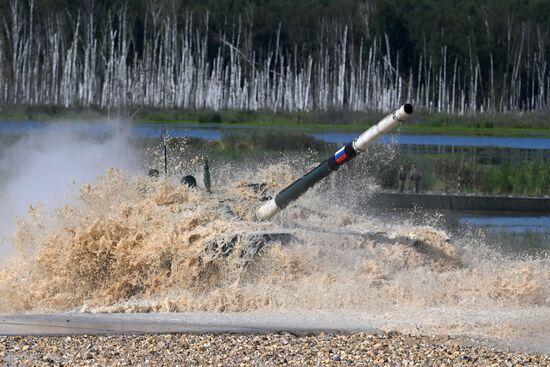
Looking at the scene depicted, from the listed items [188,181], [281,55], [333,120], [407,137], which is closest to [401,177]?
[188,181]

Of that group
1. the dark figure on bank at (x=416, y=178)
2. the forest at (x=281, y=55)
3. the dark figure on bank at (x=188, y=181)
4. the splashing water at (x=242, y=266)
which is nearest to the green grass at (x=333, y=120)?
the forest at (x=281, y=55)

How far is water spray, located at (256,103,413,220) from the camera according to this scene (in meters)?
15.9

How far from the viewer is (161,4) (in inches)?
3762

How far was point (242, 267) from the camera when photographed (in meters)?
16.5

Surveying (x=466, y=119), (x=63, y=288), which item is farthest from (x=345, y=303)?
(x=466, y=119)

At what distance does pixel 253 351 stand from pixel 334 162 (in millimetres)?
4658

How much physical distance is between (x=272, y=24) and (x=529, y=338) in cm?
8663

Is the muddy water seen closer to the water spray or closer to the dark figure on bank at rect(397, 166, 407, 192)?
the water spray

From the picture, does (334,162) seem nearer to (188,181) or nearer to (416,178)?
(188,181)

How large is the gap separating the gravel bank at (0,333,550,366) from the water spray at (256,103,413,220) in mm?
3277

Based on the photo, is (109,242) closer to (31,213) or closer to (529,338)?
(31,213)

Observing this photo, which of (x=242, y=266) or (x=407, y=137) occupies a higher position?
(x=407, y=137)

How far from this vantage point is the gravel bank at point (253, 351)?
12227 millimetres

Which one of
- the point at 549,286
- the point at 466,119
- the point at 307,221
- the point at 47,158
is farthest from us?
the point at 466,119
